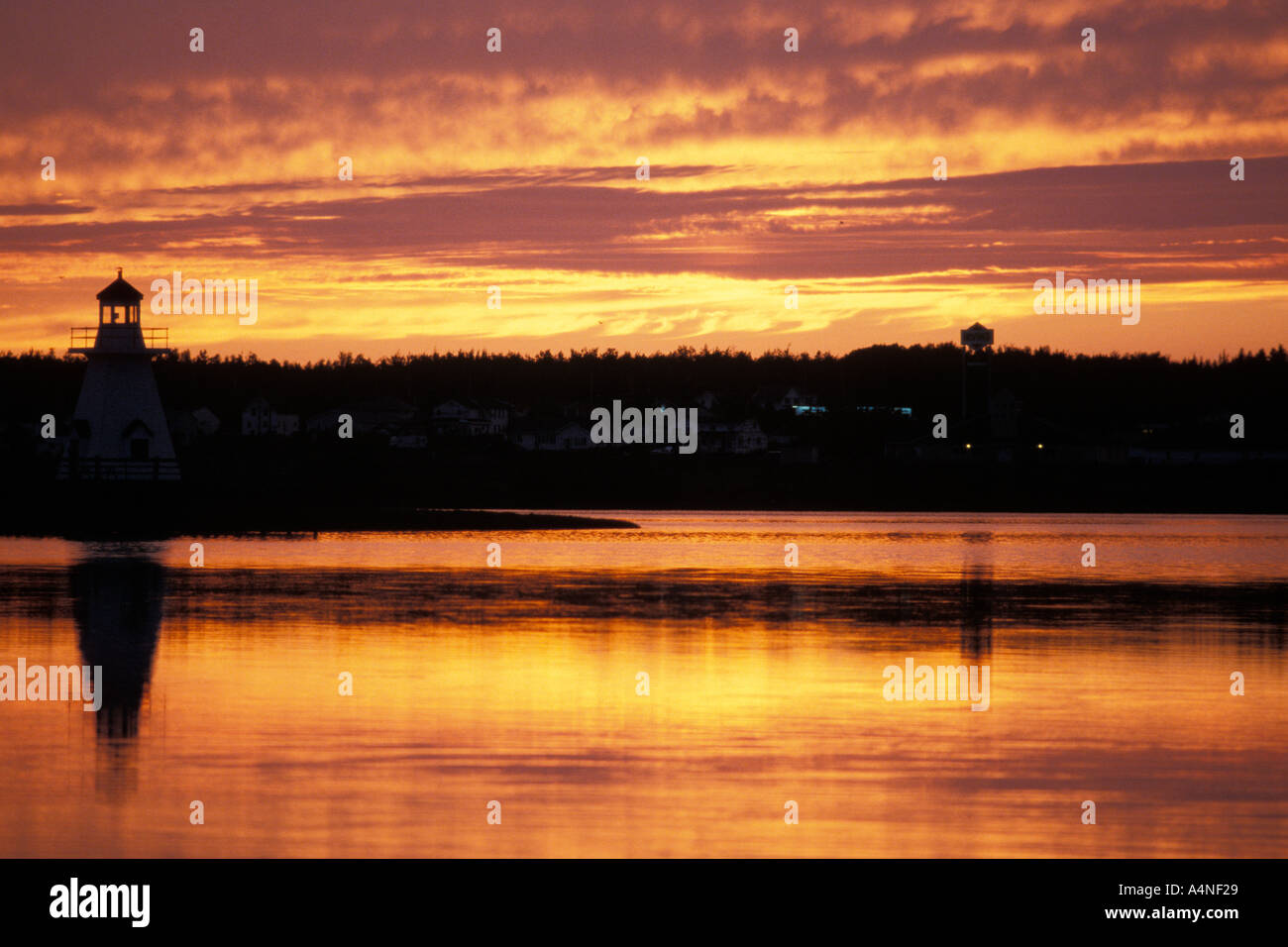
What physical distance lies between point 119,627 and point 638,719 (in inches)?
522

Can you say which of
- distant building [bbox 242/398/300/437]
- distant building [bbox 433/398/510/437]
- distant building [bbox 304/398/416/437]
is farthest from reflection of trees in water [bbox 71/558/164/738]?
distant building [bbox 304/398/416/437]

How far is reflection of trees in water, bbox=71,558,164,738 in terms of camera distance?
21000mm

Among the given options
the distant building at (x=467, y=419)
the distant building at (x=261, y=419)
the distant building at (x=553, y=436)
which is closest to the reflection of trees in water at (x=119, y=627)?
the distant building at (x=553, y=436)

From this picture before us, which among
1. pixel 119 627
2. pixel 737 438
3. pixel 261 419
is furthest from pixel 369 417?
pixel 119 627

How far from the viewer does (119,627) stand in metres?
29.8

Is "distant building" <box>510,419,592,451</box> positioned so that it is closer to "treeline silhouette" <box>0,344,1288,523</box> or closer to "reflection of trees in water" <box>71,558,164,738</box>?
"treeline silhouette" <box>0,344,1288,523</box>

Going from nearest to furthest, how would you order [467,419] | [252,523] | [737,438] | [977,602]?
[977,602]
[252,523]
[737,438]
[467,419]

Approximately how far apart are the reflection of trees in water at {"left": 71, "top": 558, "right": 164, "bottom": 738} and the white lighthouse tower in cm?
3116

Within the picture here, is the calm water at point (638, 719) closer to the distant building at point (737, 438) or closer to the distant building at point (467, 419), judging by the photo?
the distant building at point (737, 438)

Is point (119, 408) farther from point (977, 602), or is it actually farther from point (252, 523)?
point (977, 602)

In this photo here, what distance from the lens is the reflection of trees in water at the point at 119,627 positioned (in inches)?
827

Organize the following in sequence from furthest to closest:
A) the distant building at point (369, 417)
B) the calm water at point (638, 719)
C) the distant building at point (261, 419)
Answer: the distant building at point (369, 417), the distant building at point (261, 419), the calm water at point (638, 719)

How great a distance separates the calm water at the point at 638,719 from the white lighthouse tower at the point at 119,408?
35.5m
